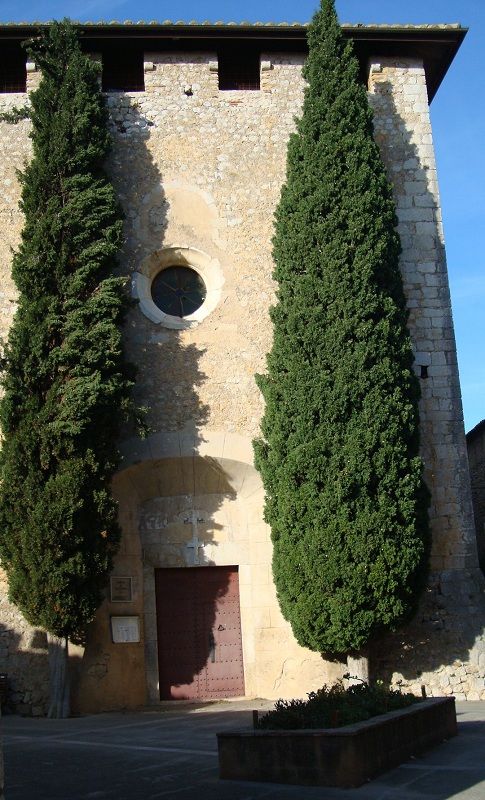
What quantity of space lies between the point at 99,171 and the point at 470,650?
843cm

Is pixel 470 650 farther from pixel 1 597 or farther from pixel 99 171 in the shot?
pixel 99 171

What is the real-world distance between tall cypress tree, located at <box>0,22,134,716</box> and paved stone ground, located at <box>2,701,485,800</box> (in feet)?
5.80

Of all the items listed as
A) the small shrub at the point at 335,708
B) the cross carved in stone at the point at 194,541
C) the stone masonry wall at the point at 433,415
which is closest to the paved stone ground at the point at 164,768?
the small shrub at the point at 335,708

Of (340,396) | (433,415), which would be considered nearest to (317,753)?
(340,396)

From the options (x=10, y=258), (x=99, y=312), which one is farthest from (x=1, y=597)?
(x=10, y=258)

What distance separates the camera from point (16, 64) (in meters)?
13.8

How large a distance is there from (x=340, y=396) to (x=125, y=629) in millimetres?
4369

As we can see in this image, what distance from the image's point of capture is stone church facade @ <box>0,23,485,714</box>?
38.4ft

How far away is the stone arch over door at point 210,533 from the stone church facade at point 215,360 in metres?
→ 0.03

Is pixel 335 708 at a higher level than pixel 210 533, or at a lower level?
lower

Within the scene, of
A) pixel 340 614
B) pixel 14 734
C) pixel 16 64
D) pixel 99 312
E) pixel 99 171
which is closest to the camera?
pixel 14 734

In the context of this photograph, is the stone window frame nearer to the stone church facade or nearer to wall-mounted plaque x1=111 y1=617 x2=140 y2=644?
the stone church facade

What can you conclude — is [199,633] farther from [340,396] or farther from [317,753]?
[317,753]

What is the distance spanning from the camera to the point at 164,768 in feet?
21.7
